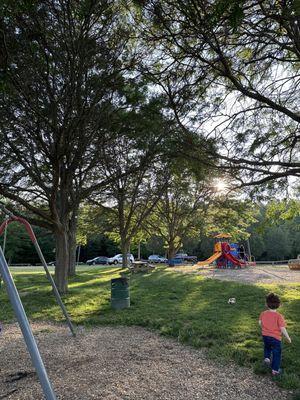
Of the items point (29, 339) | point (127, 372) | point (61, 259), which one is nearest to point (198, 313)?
point (127, 372)

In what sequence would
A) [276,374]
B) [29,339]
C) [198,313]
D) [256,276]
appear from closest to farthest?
[29,339] < [276,374] < [198,313] < [256,276]

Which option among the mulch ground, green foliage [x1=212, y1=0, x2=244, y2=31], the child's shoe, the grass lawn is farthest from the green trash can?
green foliage [x1=212, y1=0, x2=244, y2=31]

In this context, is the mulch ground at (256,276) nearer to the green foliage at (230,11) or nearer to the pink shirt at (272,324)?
the pink shirt at (272,324)

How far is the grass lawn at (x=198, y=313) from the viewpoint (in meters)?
5.71

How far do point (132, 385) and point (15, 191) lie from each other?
8.94 m

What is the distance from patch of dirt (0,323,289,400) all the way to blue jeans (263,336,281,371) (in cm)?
20

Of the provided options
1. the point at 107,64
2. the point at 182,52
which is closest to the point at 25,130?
the point at 107,64

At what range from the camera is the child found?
4.77 metres

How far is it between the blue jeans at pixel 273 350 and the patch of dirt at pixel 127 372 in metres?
0.20

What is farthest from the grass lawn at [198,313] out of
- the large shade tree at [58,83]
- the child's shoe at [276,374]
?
the large shade tree at [58,83]

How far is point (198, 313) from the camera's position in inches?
339

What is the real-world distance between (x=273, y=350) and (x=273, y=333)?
0.67 ft

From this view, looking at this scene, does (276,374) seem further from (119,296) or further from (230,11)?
(119,296)

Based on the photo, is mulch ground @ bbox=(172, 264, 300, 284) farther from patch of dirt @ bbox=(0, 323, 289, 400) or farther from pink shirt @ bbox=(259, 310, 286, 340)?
pink shirt @ bbox=(259, 310, 286, 340)
